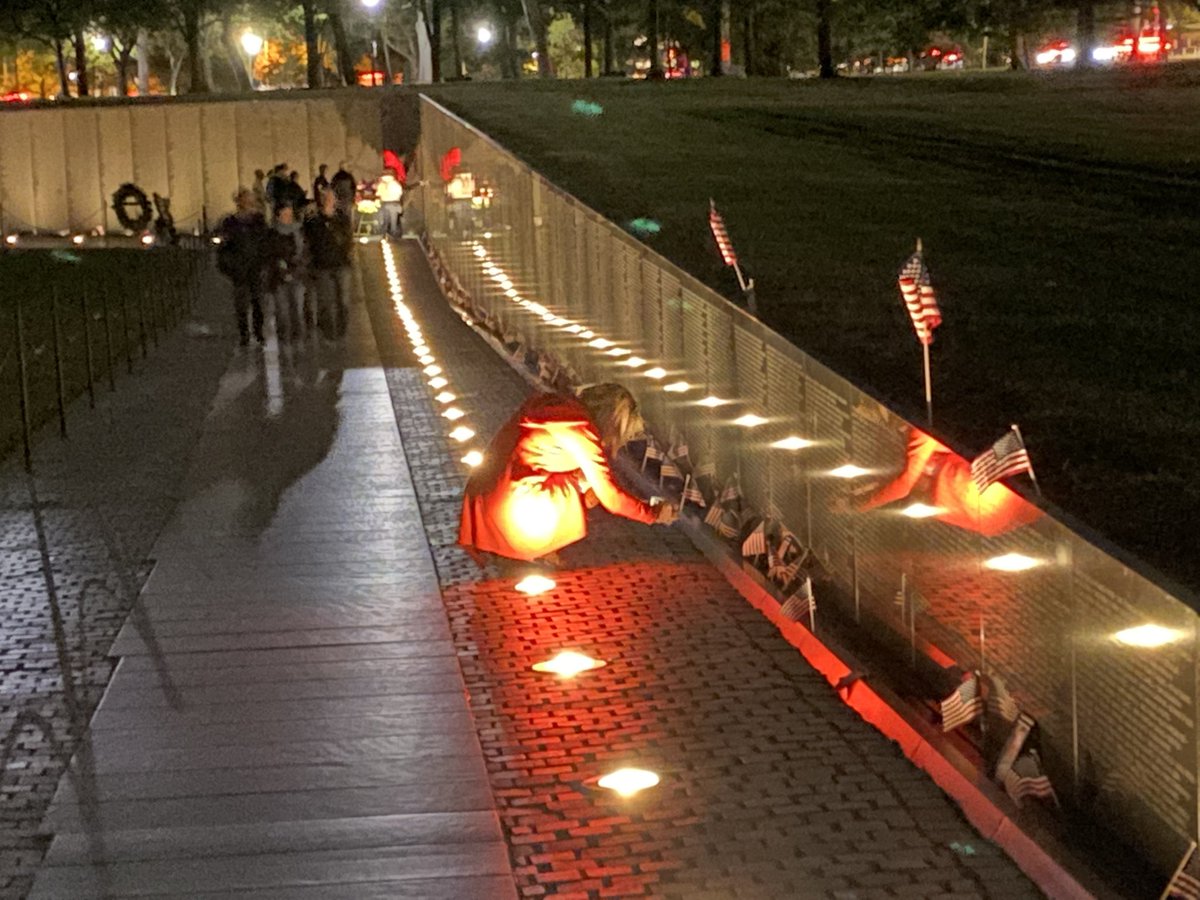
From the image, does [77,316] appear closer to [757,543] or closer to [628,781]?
[757,543]

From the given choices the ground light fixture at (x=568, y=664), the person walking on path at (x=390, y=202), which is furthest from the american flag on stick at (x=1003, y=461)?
the person walking on path at (x=390, y=202)

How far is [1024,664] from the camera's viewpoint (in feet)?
21.9

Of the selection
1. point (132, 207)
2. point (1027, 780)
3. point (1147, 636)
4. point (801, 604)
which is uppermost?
point (132, 207)

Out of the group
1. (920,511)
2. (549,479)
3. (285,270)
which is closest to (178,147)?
(285,270)

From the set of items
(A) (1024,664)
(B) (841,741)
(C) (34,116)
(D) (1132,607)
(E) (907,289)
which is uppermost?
(C) (34,116)

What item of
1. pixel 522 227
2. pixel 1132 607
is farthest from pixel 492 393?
pixel 1132 607

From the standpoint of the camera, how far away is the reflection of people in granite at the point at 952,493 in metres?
6.59

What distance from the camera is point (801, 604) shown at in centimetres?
884

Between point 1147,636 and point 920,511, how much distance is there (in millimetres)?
2256

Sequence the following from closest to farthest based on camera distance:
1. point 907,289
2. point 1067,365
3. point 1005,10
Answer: point 907,289, point 1067,365, point 1005,10

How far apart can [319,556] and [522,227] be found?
30.3 ft

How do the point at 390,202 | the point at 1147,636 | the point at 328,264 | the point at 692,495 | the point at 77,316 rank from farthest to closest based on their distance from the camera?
the point at 390,202 → the point at 77,316 → the point at 328,264 → the point at 692,495 → the point at 1147,636

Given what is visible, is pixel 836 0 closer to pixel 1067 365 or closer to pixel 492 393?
pixel 492 393

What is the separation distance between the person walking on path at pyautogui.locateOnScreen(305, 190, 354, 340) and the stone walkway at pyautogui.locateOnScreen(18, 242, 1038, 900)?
979cm
